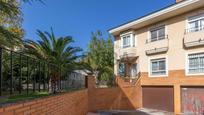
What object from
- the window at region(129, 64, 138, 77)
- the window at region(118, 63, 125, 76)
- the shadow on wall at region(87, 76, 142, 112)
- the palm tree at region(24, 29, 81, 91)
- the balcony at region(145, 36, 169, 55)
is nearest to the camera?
the palm tree at region(24, 29, 81, 91)

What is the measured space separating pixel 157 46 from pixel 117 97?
21.5ft

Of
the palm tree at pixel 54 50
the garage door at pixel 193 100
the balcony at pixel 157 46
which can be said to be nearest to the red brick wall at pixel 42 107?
the palm tree at pixel 54 50

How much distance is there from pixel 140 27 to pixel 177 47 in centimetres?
598

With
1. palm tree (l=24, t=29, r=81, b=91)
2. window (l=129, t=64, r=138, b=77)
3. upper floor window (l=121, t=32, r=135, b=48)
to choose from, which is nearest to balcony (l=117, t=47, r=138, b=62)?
upper floor window (l=121, t=32, r=135, b=48)

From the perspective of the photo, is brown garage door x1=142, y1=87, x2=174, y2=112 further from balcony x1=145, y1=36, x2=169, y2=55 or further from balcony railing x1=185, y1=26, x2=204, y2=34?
balcony railing x1=185, y1=26, x2=204, y2=34

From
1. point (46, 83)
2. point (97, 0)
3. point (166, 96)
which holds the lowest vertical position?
point (166, 96)

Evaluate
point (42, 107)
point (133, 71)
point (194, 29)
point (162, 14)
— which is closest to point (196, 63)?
point (194, 29)

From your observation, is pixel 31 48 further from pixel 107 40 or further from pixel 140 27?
pixel 107 40

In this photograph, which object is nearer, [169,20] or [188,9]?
[188,9]

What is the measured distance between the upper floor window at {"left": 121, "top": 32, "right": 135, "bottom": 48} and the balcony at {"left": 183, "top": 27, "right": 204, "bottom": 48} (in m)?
7.45

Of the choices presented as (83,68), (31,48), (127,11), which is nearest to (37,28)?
(31,48)

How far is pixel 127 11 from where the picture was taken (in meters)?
43.0

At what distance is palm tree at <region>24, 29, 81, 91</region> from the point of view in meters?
15.2

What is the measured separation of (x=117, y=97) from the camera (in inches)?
1096
